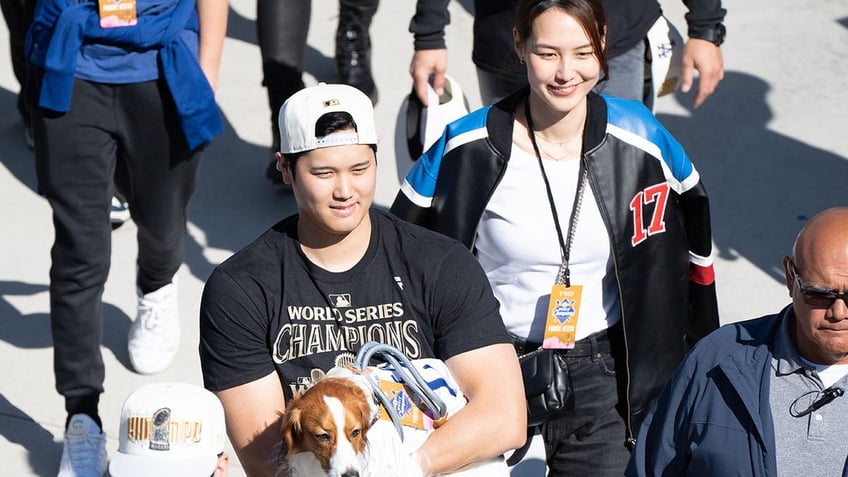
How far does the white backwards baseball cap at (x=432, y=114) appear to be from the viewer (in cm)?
502

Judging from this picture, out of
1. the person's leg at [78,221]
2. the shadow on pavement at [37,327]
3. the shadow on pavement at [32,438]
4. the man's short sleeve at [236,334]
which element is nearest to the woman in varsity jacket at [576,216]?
the man's short sleeve at [236,334]

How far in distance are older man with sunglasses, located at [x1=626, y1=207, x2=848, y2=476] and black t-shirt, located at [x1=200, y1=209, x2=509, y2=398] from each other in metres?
0.49

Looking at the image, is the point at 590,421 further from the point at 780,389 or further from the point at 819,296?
Result: the point at 819,296

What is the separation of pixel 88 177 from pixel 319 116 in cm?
195

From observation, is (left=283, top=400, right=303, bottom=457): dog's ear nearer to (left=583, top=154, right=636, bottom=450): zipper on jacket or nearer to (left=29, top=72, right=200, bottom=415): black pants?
(left=583, top=154, right=636, bottom=450): zipper on jacket

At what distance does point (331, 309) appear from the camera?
10.4 ft

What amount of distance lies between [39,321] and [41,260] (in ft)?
1.61

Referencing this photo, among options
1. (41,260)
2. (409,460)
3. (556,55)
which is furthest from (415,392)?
(41,260)

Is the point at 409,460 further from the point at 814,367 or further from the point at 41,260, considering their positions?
the point at 41,260

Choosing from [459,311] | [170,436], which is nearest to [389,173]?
[459,311]

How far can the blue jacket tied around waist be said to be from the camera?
4750 millimetres

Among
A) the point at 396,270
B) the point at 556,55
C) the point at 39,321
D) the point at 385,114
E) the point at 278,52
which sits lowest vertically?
the point at 39,321

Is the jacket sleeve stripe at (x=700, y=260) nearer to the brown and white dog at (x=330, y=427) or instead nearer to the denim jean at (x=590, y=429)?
the denim jean at (x=590, y=429)

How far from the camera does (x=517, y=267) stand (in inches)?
157
